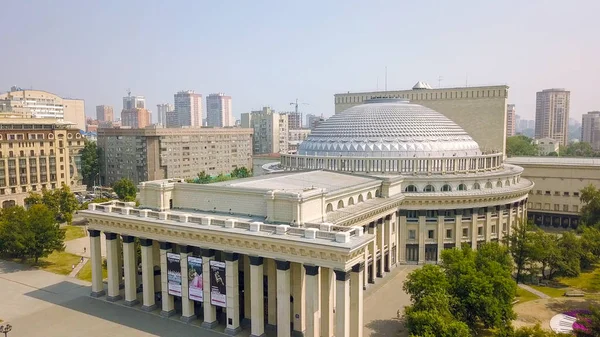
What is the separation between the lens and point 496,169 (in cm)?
5628

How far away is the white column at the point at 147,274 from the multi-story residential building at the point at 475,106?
49.2 metres

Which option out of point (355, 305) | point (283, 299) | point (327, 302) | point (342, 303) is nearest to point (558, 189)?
point (355, 305)

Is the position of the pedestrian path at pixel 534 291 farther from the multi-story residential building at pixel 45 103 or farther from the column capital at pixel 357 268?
the multi-story residential building at pixel 45 103

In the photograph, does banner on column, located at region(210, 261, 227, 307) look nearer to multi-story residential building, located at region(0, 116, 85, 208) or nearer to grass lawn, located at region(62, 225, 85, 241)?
grass lawn, located at region(62, 225, 85, 241)

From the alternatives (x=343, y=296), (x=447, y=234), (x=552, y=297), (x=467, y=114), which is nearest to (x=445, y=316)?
(x=343, y=296)

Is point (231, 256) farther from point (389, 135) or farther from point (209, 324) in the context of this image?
point (389, 135)

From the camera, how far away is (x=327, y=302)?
29.3 metres

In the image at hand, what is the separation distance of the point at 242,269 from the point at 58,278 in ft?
71.0

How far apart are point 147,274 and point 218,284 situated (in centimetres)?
673

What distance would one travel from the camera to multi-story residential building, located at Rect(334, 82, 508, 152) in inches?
2613

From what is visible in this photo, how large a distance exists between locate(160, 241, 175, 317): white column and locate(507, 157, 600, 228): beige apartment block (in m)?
54.2

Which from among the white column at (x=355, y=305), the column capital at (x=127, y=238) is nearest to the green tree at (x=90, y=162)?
the column capital at (x=127, y=238)

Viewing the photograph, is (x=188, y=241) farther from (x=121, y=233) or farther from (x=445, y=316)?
(x=445, y=316)

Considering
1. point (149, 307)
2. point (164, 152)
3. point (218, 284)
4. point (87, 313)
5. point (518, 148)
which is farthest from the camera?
point (518, 148)
